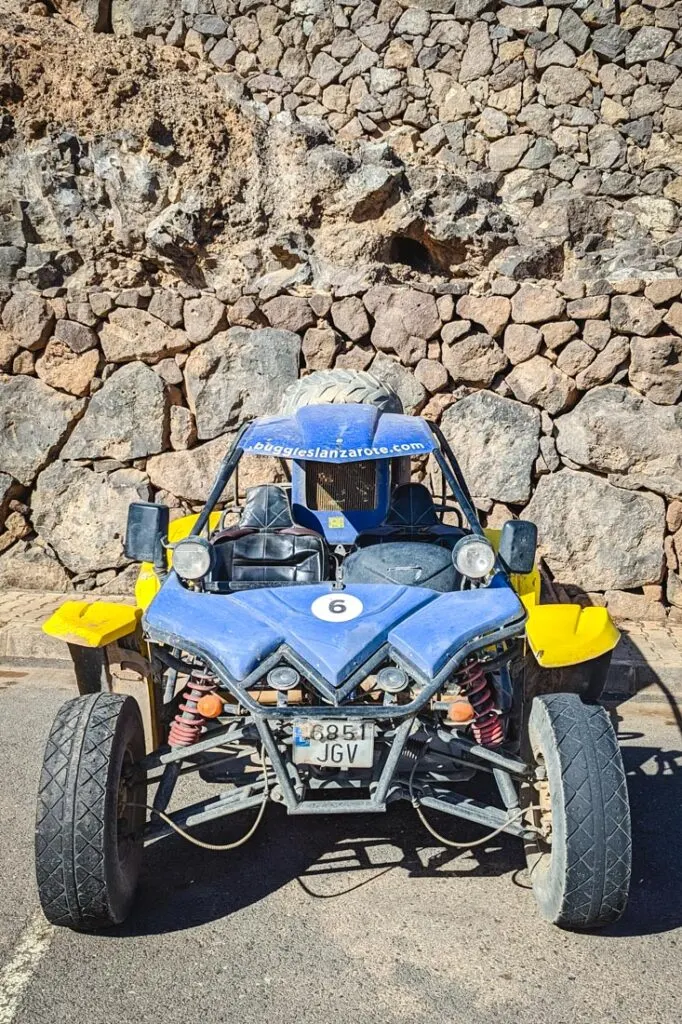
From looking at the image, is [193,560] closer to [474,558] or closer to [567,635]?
[474,558]

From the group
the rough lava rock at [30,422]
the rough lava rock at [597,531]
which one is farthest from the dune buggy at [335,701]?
the rough lava rock at [30,422]

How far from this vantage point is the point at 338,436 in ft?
14.4

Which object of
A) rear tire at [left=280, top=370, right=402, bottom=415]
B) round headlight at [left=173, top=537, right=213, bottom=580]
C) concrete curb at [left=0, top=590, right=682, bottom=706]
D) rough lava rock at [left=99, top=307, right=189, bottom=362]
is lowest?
concrete curb at [left=0, top=590, right=682, bottom=706]

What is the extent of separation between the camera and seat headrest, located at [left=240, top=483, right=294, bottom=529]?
471 centimetres

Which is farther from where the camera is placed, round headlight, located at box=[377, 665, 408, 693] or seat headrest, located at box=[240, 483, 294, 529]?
seat headrest, located at box=[240, 483, 294, 529]

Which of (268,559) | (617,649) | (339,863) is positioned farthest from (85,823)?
(617,649)

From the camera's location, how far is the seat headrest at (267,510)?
471cm

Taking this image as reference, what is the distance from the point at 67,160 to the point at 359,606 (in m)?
7.12

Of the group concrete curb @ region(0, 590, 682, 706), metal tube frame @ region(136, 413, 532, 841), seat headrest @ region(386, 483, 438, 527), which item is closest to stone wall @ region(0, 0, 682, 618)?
concrete curb @ region(0, 590, 682, 706)

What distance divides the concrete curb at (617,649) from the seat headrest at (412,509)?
218 centimetres

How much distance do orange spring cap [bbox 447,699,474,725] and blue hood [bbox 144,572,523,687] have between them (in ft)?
0.75

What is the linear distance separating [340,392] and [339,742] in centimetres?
365

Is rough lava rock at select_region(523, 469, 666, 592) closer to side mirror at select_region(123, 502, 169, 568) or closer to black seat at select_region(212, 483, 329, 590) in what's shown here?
black seat at select_region(212, 483, 329, 590)

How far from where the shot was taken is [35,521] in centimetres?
828
